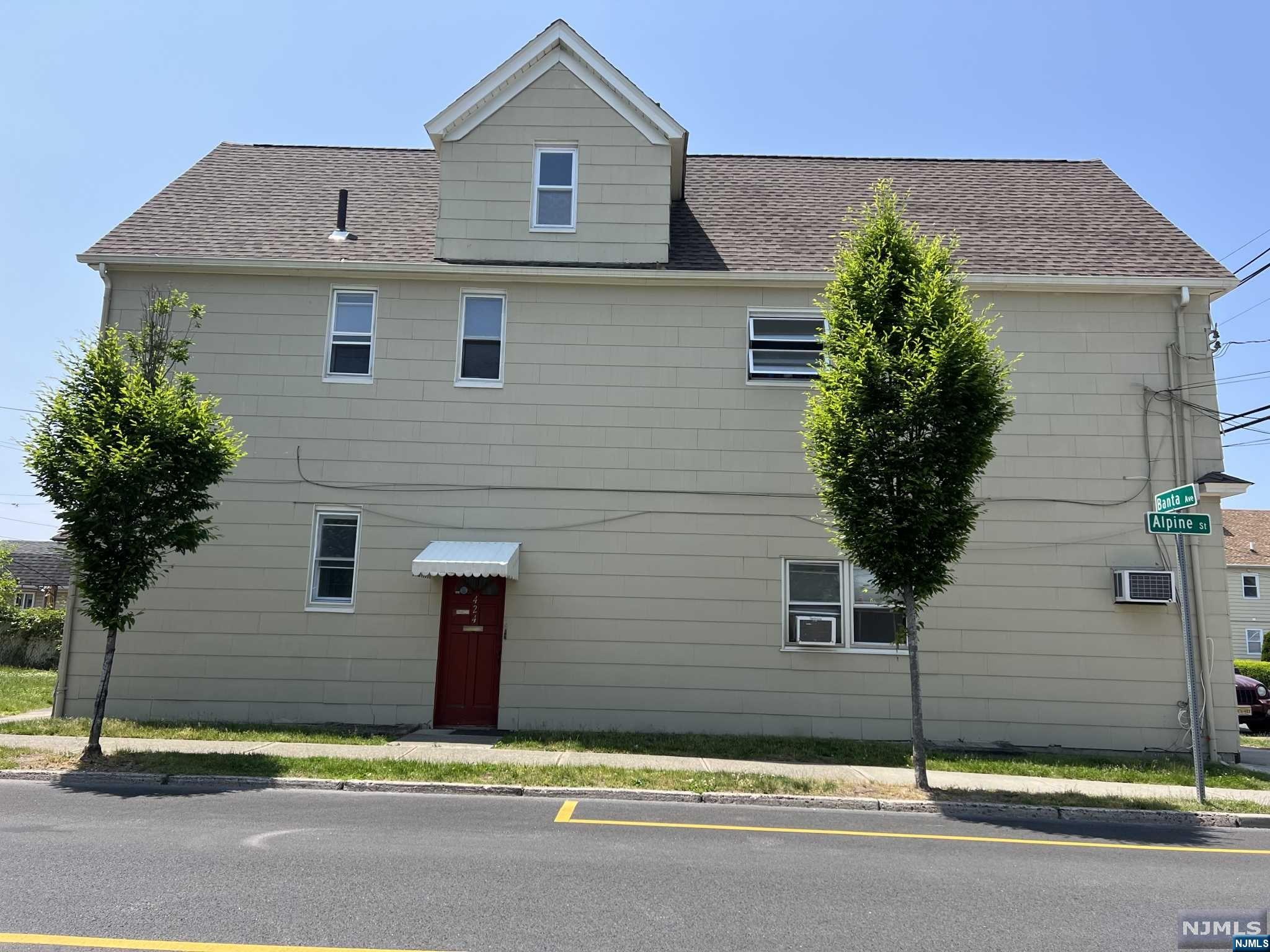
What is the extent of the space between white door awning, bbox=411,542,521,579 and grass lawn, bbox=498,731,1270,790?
7.38 ft

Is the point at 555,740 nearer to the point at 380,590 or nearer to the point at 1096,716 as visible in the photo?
the point at 380,590

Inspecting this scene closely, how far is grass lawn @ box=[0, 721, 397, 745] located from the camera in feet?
36.8

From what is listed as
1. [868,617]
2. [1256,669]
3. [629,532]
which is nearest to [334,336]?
[629,532]

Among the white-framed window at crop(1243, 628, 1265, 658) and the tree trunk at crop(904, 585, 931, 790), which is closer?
the tree trunk at crop(904, 585, 931, 790)

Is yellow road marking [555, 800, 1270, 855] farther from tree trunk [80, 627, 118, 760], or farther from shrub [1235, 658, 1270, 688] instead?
shrub [1235, 658, 1270, 688]

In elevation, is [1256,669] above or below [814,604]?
below

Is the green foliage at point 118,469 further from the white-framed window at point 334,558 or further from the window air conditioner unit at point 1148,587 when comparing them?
the window air conditioner unit at point 1148,587

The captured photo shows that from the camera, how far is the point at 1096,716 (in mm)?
12383

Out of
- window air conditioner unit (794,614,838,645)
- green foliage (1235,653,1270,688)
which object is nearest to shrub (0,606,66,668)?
window air conditioner unit (794,614,838,645)

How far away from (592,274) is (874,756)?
7915mm

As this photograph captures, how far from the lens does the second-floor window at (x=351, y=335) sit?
44.2ft

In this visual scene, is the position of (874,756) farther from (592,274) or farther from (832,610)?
(592,274)

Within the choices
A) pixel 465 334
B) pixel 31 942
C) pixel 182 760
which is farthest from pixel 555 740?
pixel 31 942

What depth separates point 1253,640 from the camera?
40.3 metres
